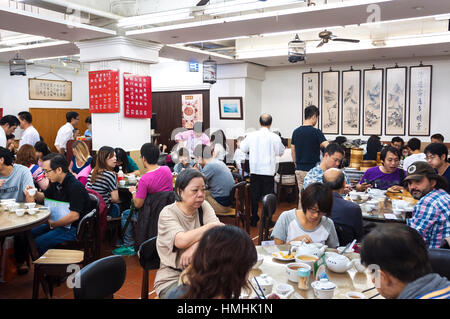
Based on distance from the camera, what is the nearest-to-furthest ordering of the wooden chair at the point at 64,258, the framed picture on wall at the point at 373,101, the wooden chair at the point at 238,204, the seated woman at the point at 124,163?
the wooden chair at the point at 64,258 → the wooden chair at the point at 238,204 → the seated woman at the point at 124,163 → the framed picture on wall at the point at 373,101

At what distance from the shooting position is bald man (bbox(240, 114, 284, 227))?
5.63 meters

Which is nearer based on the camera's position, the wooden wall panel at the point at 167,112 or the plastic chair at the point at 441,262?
the plastic chair at the point at 441,262

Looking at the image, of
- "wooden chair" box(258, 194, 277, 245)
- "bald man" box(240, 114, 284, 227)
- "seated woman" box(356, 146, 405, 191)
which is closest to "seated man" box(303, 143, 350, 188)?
"wooden chair" box(258, 194, 277, 245)

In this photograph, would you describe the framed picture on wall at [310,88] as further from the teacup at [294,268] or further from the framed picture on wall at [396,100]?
the teacup at [294,268]

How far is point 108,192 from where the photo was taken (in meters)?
4.46

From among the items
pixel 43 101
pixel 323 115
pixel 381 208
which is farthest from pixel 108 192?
pixel 43 101

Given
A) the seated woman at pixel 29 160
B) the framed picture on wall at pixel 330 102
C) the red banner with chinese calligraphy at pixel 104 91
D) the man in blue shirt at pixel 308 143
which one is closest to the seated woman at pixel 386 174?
the man in blue shirt at pixel 308 143

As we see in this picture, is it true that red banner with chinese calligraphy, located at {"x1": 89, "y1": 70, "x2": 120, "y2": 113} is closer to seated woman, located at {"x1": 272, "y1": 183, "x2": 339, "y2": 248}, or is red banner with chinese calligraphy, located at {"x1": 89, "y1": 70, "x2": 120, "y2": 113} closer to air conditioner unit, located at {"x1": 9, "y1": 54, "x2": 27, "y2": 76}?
air conditioner unit, located at {"x1": 9, "y1": 54, "x2": 27, "y2": 76}

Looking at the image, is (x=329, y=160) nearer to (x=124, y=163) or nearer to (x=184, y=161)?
(x=184, y=161)

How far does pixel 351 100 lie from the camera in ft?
30.2

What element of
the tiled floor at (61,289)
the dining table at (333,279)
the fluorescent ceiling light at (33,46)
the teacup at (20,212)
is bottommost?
the tiled floor at (61,289)

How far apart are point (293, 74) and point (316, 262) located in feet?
27.3

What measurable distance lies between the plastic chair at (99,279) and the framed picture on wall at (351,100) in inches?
320

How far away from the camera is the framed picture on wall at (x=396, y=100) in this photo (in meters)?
8.71
